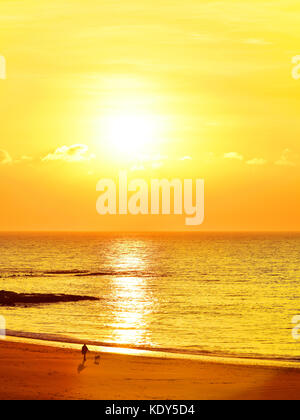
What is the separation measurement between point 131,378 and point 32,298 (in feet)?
139

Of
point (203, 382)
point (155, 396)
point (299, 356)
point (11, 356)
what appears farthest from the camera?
point (299, 356)

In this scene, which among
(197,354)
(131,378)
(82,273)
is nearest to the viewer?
(131,378)

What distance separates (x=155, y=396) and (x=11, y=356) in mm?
9664

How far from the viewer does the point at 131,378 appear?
27.3m

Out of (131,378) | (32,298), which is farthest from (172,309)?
(131,378)

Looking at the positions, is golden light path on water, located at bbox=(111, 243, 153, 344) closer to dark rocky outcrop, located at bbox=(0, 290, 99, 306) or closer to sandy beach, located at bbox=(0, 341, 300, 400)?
dark rocky outcrop, located at bbox=(0, 290, 99, 306)

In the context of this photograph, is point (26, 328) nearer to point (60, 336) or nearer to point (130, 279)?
point (60, 336)

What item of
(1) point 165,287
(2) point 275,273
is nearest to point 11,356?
(1) point 165,287

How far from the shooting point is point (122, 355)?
33.1m

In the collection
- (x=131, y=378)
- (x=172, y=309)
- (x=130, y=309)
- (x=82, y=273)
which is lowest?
(x=131, y=378)

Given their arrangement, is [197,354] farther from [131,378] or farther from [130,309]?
[130,309]

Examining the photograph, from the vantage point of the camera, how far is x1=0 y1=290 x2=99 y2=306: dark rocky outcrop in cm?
6432

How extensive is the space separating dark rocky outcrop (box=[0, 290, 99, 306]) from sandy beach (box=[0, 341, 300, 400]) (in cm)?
3243
